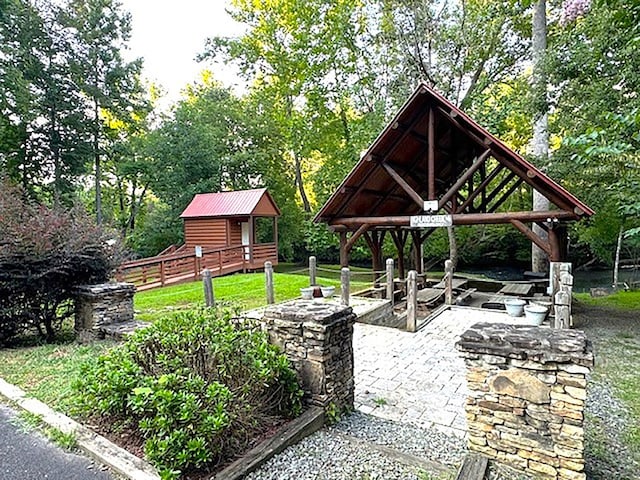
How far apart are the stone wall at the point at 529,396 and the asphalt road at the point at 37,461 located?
2607 mm

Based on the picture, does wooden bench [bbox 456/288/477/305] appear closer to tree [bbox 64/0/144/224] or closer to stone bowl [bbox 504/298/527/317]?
stone bowl [bbox 504/298/527/317]

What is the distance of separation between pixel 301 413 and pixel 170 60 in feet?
87.8

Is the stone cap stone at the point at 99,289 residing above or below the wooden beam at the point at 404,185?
below

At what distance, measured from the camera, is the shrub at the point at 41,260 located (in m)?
5.43

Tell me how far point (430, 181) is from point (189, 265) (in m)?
10.0

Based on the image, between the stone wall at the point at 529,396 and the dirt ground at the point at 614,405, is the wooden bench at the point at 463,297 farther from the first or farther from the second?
the stone wall at the point at 529,396

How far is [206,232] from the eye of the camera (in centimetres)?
1723

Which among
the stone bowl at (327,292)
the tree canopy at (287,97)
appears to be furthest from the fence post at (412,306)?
the tree canopy at (287,97)

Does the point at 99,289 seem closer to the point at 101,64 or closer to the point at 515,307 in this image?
the point at 515,307

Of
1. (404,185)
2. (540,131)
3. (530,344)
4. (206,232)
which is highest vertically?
(540,131)

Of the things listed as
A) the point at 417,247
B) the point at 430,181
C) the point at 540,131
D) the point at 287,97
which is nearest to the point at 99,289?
the point at 430,181

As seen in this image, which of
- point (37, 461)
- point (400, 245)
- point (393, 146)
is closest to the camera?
point (37, 461)

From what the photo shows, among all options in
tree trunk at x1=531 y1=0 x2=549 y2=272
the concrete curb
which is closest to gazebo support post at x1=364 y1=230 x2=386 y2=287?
tree trunk at x1=531 y1=0 x2=549 y2=272

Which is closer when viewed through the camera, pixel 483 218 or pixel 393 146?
pixel 483 218
